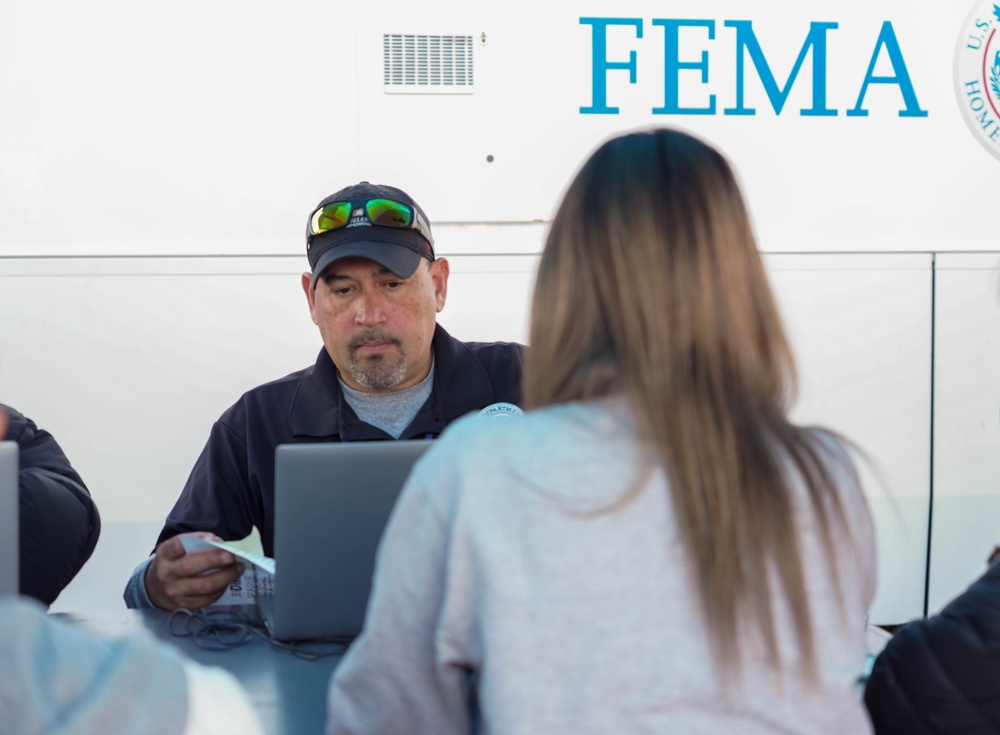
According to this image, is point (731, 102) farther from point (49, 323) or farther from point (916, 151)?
point (49, 323)

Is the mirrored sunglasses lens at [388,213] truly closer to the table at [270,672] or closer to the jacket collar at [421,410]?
the jacket collar at [421,410]

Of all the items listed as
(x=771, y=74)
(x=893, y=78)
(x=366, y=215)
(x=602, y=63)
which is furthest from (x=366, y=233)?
(x=893, y=78)

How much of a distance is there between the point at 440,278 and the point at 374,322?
33 cm

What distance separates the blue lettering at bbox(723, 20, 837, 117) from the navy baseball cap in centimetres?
127

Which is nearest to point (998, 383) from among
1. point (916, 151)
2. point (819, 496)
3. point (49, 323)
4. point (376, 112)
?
point (916, 151)

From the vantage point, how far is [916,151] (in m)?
3.38

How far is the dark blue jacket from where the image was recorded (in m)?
2.37

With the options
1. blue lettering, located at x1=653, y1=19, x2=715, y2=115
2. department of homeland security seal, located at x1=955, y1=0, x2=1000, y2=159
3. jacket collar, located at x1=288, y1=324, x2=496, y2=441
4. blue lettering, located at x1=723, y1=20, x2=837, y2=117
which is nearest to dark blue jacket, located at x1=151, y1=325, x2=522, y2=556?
jacket collar, located at x1=288, y1=324, x2=496, y2=441

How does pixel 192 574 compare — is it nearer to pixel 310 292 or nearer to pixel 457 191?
pixel 310 292

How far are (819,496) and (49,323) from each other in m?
2.67

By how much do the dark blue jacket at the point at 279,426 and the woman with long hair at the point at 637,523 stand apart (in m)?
1.31

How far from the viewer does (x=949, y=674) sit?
50.6 inches

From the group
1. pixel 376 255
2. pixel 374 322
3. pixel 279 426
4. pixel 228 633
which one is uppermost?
pixel 376 255

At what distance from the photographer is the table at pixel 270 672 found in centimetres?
145
